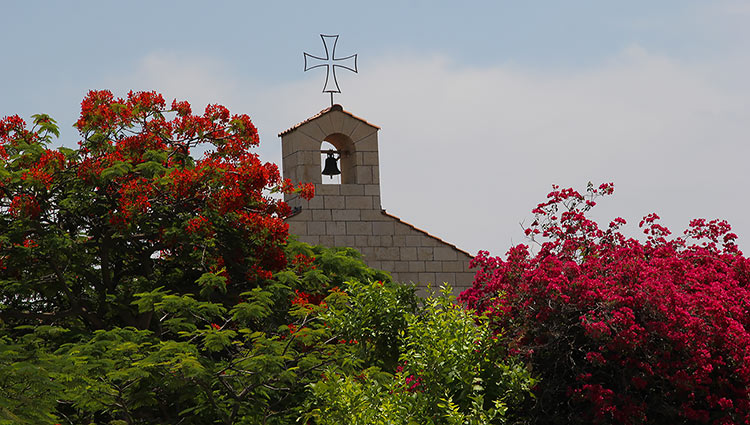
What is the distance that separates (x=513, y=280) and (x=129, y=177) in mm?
6274

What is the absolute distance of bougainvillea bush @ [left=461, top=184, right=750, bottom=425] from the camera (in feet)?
33.6

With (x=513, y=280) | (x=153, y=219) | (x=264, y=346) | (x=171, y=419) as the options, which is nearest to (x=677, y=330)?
(x=513, y=280)

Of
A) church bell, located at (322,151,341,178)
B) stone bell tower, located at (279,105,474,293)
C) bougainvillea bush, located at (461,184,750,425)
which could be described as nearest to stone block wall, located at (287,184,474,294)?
Result: stone bell tower, located at (279,105,474,293)

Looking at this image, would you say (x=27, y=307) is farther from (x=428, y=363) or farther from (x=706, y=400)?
(x=706, y=400)

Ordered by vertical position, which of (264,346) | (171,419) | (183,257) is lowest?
(171,419)

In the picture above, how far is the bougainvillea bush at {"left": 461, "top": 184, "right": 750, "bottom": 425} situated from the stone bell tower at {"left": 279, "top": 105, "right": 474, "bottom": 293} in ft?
31.2

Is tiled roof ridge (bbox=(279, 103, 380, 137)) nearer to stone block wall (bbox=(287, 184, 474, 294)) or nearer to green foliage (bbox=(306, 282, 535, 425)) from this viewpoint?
stone block wall (bbox=(287, 184, 474, 294))

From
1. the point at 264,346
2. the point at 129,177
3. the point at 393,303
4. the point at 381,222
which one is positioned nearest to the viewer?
the point at 393,303

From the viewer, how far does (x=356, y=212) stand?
20.8m

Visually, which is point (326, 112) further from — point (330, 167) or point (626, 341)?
point (626, 341)

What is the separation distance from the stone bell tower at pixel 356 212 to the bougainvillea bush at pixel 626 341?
9512 millimetres

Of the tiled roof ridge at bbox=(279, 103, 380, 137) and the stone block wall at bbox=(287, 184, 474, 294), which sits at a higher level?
the tiled roof ridge at bbox=(279, 103, 380, 137)

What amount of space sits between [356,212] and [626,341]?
11.1 metres

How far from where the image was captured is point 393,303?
1130 cm
